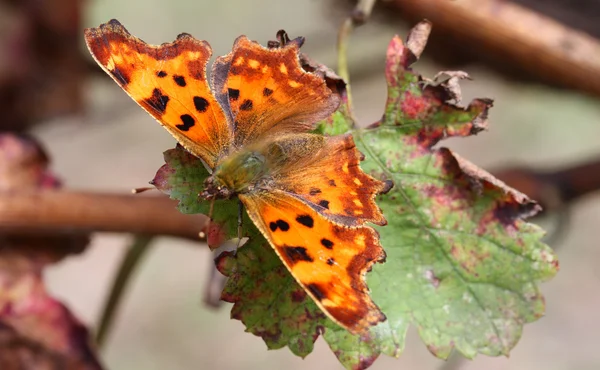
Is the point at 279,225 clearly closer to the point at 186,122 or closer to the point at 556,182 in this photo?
the point at 186,122

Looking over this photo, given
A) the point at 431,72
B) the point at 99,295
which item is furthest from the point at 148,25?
the point at 431,72

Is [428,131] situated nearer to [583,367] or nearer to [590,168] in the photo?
[590,168]

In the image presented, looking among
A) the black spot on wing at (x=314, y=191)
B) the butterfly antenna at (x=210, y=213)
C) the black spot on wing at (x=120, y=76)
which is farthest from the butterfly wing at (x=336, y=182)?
the black spot on wing at (x=120, y=76)

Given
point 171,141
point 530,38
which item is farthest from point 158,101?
point 171,141

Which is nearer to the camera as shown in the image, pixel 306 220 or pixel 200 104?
pixel 306 220

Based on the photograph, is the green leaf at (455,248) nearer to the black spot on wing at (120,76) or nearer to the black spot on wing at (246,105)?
the black spot on wing at (246,105)

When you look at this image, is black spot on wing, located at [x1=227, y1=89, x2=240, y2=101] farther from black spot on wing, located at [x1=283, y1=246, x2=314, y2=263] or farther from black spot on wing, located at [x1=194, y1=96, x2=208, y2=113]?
black spot on wing, located at [x1=283, y1=246, x2=314, y2=263]
